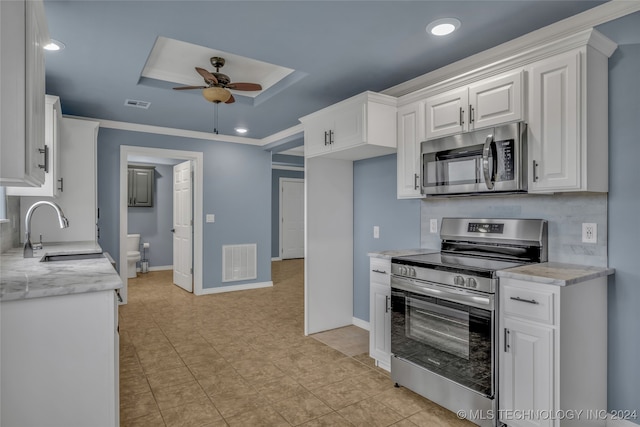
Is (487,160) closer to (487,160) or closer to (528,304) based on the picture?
(487,160)

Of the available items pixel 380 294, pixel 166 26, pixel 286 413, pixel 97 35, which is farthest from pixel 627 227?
pixel 97 35

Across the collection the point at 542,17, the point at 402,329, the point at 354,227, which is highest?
the point at 542,17

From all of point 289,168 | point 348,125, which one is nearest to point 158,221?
point 289,168

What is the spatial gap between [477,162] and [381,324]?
1.42 meters

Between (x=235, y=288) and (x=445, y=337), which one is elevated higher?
(x=445, y=337)

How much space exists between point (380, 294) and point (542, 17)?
2130mm

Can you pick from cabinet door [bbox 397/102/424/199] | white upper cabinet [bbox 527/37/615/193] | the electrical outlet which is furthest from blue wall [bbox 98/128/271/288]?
the electrical outlet

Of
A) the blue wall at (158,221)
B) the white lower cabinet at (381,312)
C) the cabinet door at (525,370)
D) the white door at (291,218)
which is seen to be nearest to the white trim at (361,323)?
the white lower cabinet at (381,312)

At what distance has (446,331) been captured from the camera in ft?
7.70

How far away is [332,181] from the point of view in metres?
3.99

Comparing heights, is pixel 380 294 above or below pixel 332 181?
below

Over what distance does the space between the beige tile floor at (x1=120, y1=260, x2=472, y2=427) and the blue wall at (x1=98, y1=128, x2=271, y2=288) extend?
1079 mm

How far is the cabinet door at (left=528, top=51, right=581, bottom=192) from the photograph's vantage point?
2.07m

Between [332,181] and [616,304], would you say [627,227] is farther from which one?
[332,181]
